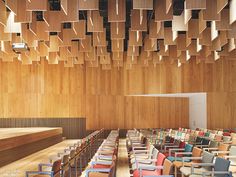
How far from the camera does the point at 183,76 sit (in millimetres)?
21703

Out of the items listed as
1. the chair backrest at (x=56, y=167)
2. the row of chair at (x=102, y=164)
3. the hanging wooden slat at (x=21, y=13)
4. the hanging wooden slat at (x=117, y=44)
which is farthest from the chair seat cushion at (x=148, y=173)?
the hanging wooden slat at (x=117, y=44)

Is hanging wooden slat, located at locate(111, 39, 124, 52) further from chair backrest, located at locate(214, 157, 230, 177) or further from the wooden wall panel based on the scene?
the wooden wall panel

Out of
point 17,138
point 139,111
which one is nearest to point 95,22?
point 17,138

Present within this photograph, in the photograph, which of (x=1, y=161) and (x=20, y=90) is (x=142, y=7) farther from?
(x=20, y=90)

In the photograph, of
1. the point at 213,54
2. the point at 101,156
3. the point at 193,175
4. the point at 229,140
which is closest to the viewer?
the point at 193,175

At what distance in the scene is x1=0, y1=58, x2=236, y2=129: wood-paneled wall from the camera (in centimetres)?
2180

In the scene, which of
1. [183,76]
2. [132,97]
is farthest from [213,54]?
[132,97]

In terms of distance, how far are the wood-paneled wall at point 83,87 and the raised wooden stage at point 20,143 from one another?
13.7 ft

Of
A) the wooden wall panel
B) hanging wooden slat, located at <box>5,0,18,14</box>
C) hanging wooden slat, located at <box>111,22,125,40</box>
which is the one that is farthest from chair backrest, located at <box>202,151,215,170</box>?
the wooden wall panel

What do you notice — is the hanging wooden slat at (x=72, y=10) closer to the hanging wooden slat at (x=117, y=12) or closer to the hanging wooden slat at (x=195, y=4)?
the hanging wooden slat at (x=117, y=12)

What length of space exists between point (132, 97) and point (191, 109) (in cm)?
337

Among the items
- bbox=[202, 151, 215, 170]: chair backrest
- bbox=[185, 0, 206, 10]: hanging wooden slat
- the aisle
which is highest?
bbox=[185, 0, 206, 10]: hanging wooden slat

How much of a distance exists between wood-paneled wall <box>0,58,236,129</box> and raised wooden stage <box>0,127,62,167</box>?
4.16 meters

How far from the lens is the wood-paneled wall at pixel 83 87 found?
2180cm
